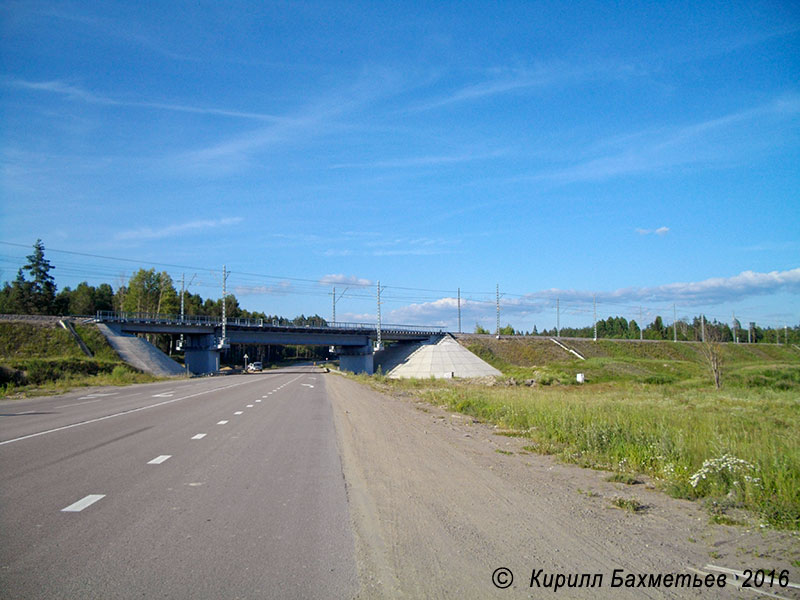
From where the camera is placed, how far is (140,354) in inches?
2653

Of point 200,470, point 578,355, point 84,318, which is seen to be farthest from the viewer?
point 578,355

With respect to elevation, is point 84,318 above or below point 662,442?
above

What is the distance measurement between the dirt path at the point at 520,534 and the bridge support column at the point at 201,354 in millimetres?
79800

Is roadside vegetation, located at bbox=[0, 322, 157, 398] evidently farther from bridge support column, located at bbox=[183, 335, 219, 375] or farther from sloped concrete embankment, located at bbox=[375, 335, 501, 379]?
sloped concrete embankment, located at bbox=[375, 335, 501, 379]

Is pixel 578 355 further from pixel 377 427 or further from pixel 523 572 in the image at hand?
pixel 523 572

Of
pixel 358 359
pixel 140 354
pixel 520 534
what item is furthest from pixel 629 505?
pixel 358 359

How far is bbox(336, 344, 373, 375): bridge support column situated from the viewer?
340ft

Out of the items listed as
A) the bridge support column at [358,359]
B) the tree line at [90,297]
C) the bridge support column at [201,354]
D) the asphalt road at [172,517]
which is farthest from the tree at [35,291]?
the asphalt road at [172,517]

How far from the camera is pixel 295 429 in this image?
55.4 ft

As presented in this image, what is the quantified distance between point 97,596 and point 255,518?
2.43 m

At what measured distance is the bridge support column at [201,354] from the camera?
283ft

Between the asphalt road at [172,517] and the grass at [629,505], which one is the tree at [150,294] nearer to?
the asphalt road at [172,517]

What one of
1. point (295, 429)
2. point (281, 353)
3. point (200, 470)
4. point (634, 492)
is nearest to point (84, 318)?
point (295, 429)

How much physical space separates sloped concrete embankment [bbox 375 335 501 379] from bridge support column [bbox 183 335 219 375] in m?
26.8
